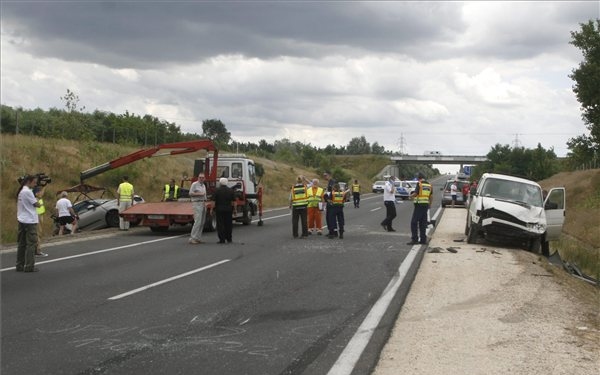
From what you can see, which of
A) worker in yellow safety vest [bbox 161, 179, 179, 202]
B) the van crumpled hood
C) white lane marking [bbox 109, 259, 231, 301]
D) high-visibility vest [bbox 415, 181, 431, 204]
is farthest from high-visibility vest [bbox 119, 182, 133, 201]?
the van crumpled hood

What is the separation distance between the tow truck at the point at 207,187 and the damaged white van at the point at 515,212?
304 inches

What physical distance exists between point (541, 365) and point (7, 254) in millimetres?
11501

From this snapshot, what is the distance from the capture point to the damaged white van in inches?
600

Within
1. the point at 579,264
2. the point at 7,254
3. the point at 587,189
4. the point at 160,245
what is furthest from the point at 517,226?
the point at 587,189

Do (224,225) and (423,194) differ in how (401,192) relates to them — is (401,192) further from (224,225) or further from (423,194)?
(224,225)

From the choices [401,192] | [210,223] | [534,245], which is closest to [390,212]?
[534,245]

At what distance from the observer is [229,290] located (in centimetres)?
916

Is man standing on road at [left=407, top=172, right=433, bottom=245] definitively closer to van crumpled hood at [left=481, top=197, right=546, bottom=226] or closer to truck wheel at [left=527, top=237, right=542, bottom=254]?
van crumpled hood at [left=481, top=197, right=546, bottom=226]

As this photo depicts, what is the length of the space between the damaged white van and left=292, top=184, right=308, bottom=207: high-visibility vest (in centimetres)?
447

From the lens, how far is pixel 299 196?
688 inches

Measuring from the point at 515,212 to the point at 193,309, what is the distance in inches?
392

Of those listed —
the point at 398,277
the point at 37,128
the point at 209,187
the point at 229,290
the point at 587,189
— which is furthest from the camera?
the point at 37,128

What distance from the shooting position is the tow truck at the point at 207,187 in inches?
710

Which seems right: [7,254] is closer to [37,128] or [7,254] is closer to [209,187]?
[209,187]
